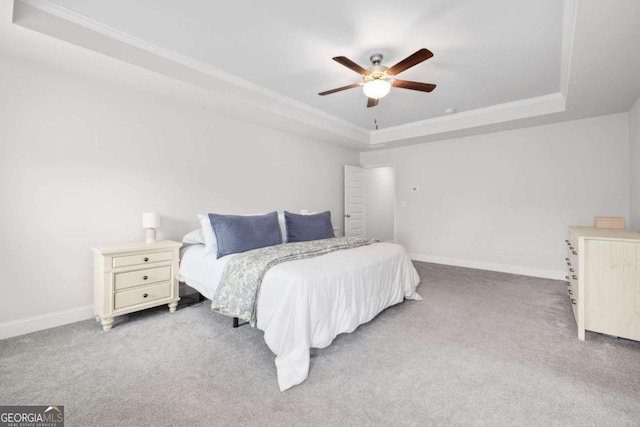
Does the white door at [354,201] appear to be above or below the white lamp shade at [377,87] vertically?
below

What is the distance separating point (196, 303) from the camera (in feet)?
10.6

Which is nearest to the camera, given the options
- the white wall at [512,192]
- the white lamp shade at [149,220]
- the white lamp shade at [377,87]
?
the white lamp shade at [377,87]

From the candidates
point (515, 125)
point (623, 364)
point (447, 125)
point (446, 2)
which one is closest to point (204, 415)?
point (623, 364)

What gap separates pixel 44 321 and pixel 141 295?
0.80 m

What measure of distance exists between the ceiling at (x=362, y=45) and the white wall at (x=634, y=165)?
0.65 ft

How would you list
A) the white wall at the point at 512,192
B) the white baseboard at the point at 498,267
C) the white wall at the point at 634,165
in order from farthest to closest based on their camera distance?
1. the white baseboard at the point at 498,267
2. the white wall at the point at 512,192
3. the white wall at the point at 634,165

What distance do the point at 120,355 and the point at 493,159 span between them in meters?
5.58

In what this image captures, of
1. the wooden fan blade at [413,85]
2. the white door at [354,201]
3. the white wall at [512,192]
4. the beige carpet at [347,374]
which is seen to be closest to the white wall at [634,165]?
the white wall at [512,192]

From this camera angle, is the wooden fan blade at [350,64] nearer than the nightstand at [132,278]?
Yes

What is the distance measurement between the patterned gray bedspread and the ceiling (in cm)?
194

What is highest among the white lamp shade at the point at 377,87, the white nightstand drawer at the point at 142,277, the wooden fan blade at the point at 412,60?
the wooden fan blade at the point at 412,60

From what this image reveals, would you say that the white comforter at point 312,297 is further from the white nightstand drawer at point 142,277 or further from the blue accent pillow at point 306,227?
the blue accent pillow at point 306,227

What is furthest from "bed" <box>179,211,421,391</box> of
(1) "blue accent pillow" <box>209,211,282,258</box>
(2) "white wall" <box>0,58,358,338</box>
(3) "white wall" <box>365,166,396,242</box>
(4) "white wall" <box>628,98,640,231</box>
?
(3) "white wall" <box>365,166,396,242</box>

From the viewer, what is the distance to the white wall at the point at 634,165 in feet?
10.7
